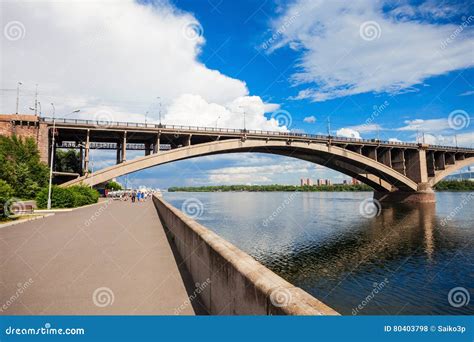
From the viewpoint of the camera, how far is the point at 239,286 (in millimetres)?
3406

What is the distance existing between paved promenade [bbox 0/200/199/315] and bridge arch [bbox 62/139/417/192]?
26836 mm

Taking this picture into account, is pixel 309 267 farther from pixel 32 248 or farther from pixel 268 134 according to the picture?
pixel 268 134

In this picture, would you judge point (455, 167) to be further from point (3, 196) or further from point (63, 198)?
point (3, 196)

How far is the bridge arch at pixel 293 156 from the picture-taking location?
37.6 meters

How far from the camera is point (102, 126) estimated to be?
37.1 m

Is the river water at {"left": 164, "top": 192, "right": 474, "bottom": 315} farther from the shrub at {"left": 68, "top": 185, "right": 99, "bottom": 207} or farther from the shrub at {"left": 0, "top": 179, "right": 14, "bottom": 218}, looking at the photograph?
the shrub at {"left": 68, "top": 185, "right": 99, "bottom": 207}

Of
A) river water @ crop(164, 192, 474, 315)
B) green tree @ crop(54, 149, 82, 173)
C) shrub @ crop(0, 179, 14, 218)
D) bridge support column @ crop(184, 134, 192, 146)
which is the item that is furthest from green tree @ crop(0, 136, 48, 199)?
green tree @ crop(54, 149, 82, 173)

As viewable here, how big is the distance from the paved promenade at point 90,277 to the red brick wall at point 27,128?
93.6 ft

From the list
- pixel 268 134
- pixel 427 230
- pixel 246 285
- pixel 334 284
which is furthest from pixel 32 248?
pixel 268 134

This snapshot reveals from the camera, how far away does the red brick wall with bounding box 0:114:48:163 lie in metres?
34.2

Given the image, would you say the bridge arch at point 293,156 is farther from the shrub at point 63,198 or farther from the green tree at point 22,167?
the shrub at point 63,198

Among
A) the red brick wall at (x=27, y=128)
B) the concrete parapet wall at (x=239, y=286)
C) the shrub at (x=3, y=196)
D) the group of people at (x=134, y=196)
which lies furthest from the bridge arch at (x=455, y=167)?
the shrub at (x=3, y=196)

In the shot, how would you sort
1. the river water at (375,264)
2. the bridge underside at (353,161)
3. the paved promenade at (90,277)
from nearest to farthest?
the paved promenade at (90,277)
the river water at (375,264)
the bridge underside at (353,161)

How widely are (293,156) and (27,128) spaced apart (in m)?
45.1
